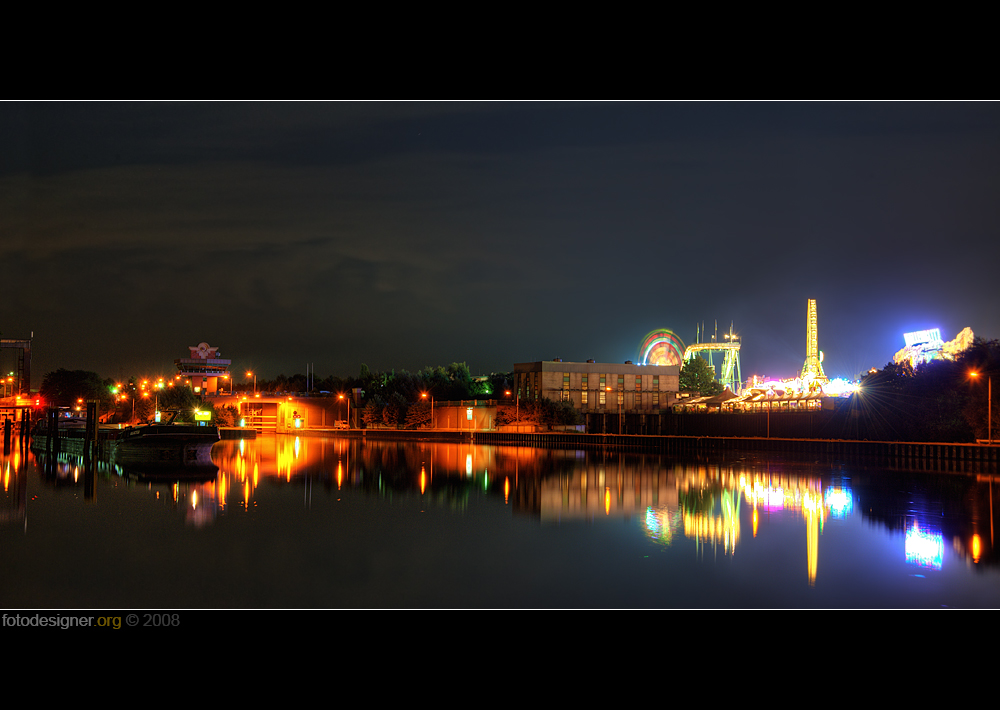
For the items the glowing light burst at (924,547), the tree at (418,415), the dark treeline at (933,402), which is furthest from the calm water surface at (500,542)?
the tree at (418,415)

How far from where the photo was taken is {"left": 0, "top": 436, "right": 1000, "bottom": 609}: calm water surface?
18.1m

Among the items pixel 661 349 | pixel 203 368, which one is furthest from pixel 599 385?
pixel 203 368

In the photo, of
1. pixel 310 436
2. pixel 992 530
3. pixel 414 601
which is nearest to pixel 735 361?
pixel 310 436

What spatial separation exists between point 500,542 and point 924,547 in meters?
11.2

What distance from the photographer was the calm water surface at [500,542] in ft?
59.4

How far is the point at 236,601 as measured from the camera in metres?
17.8

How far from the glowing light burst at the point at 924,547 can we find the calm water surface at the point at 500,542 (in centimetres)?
9

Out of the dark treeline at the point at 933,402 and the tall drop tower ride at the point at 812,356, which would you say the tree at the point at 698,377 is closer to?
the tall drop tower ride at the point at 812,356

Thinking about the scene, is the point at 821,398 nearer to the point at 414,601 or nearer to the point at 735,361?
the point at 414,601

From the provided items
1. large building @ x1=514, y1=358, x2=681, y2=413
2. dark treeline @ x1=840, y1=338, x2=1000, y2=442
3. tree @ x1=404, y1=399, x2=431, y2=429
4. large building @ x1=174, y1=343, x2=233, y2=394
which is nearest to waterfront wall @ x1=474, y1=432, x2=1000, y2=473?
dark treeline @ x1=840, y1=338, x2=1000, y2=442

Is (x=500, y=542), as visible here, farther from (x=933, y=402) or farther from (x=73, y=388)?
(x=73, y=388)

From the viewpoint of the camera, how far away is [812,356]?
12406cm

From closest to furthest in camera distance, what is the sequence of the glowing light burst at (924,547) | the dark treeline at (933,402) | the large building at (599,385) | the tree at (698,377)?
the glowing light burst at (924,547) < the dark treeline at (933,402) < the large building at (599,385) < the tree at (698,377)

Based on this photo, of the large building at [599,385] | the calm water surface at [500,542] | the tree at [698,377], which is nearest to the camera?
the calm water surface at [500,542]
